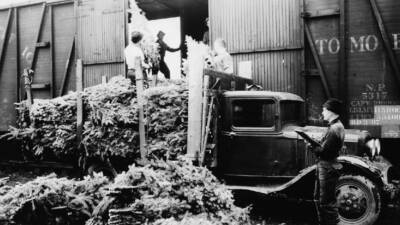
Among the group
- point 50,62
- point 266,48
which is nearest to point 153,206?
point 266,48

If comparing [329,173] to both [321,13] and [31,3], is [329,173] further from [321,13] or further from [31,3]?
[31,3]

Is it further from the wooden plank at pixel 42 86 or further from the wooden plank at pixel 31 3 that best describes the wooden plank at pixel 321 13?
the wooden plank at pixel 42 86

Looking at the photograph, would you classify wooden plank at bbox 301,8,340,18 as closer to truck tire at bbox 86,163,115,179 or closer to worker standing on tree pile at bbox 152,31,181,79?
worker standing on tree pile at bbox 152,31,181,79

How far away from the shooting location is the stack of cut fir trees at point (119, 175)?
15.0ft

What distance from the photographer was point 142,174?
471cm

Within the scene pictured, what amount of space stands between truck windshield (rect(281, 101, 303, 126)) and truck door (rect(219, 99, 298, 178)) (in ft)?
0.56

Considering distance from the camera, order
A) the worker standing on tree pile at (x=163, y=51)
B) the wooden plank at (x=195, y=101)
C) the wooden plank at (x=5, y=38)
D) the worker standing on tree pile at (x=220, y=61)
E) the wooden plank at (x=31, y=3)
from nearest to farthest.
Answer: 1. the wooden plank at (x=195, y=101)
2. the worker standing on tree pile at (x=220, y=61)
3. the wooden plank at (x=31, y=3)
4. the worker standing on tree pile at (x=163, y=51)
5. the wooden plank at (x=5, y=38)

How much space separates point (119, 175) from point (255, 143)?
8.10 feet

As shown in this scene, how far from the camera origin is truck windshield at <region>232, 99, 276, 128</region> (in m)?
6.27

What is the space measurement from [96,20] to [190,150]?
6645mm

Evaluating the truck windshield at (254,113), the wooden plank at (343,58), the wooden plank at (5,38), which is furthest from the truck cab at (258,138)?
the wooden plank at (5,38)

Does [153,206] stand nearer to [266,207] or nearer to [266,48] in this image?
[266,207]

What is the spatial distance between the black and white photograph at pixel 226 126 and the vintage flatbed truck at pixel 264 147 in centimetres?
2

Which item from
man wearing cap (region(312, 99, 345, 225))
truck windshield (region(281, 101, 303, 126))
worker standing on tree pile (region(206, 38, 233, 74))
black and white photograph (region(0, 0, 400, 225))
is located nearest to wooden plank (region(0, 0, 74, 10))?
black and white photograph (region(0, 0, 400, 225))
